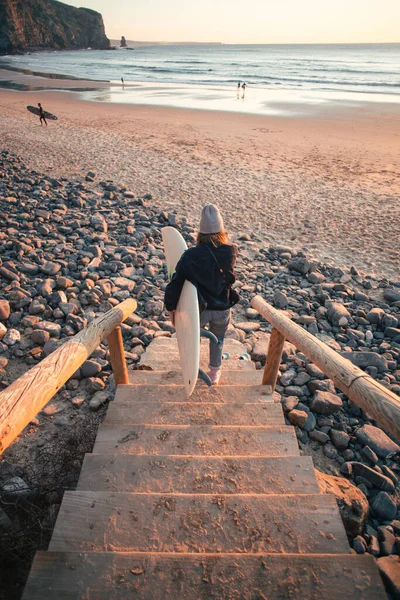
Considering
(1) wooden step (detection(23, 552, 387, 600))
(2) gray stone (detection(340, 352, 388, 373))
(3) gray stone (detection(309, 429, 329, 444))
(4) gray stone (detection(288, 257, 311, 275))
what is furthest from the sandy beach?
(1) wooden step (detection(23, 552, 387, 600))

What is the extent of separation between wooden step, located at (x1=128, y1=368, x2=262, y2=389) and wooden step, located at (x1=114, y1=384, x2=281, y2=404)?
21cm

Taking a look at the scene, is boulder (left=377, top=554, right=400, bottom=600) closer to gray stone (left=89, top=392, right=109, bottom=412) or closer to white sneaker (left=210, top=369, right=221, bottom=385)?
white sneaker (left=210, top=369, right=221, bottom=385)

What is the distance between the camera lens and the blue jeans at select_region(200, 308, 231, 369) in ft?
10.2

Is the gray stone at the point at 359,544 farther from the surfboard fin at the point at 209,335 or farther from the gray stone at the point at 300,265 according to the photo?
the gray stone at the point at 300,265

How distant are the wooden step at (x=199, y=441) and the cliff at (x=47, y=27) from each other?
11338cm

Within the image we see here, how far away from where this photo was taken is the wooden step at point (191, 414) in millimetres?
2654

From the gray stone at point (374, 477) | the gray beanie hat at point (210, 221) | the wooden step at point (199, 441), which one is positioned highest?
the gray beanie hat at point (210, 221)

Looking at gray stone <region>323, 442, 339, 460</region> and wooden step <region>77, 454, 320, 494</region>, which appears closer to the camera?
wooden step <region>77, 454, 320, 494</region>

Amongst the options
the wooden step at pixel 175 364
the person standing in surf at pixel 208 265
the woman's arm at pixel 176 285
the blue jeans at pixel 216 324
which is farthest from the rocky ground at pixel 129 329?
the person standing in surf at pixel 208 265

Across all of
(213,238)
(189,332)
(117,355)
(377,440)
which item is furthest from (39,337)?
(377,440)

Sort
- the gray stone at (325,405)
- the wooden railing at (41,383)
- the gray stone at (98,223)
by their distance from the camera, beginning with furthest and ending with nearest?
the gray stone at (98,223) → the gray stone at (325,405) → the wooden railing at (41,383)

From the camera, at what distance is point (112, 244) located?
266 inches

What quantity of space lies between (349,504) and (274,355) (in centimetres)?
125

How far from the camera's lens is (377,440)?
3.19m
